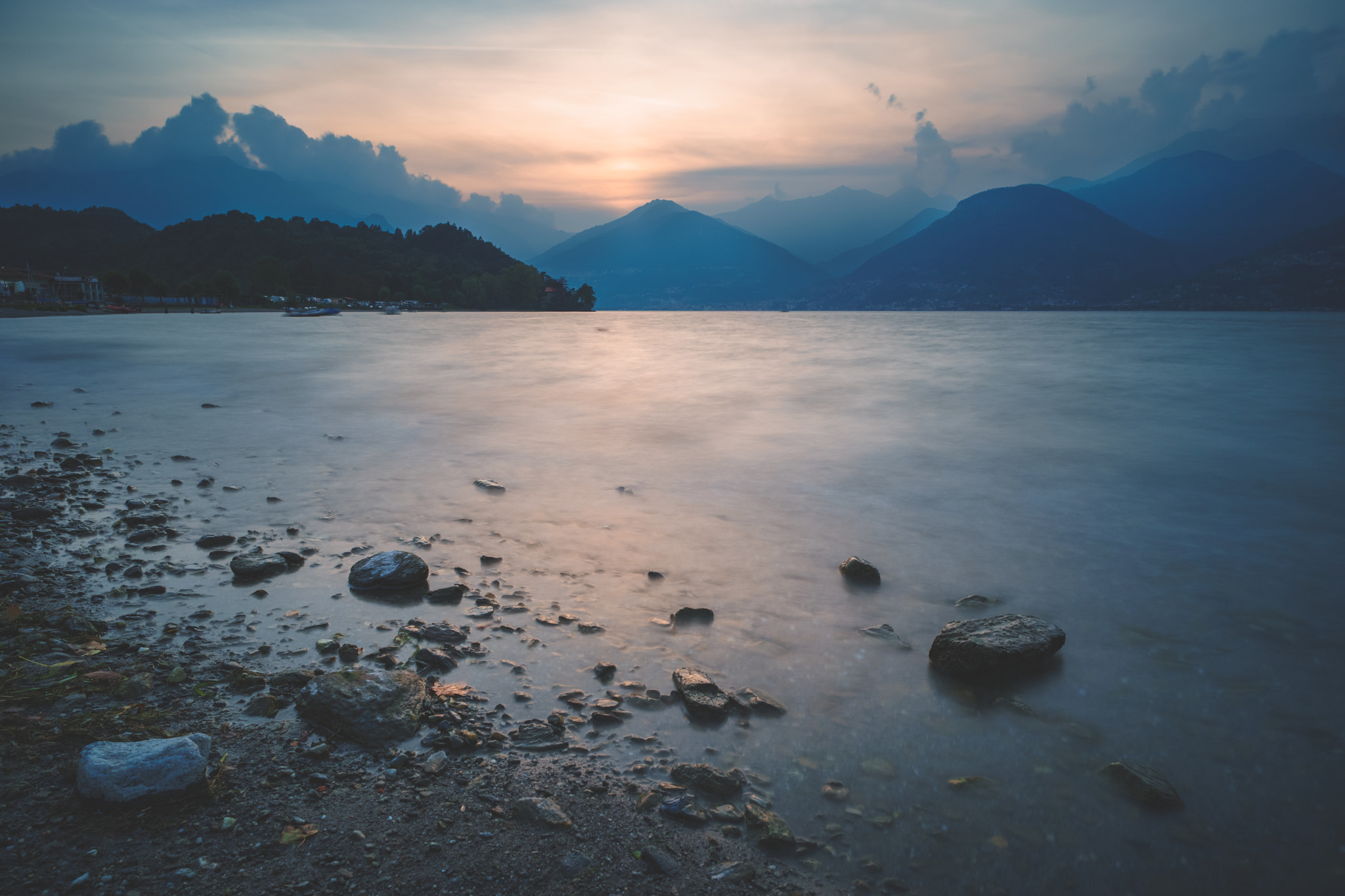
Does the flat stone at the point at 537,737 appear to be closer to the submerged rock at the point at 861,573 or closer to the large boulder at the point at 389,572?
the large boulder at the point at 389,572

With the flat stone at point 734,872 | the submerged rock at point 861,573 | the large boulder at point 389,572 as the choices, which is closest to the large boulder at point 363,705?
the large boulder at point 389,572

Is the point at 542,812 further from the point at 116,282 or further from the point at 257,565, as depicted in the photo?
the point at 116,282

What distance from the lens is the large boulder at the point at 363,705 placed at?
4.55 meters

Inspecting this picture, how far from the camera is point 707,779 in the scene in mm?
4371

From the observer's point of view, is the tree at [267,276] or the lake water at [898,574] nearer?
the lake water at [898,574]

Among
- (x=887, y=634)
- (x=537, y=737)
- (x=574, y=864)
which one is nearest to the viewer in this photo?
(x=574, y=864)

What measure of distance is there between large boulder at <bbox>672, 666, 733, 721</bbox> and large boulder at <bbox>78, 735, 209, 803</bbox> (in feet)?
11.0

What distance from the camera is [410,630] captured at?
6305mm

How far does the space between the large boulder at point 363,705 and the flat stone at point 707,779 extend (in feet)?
6.64

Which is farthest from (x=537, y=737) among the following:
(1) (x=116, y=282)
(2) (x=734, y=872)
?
(1) (x=116, y=282)

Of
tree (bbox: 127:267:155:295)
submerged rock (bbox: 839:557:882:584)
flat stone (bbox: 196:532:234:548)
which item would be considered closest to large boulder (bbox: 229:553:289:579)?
flat stone (bbox: 196:532:234:548)

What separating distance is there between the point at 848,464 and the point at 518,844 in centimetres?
1324

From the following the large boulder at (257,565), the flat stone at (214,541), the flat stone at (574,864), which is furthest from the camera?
the flat stone at (214,541)

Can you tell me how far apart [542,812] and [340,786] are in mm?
1352
